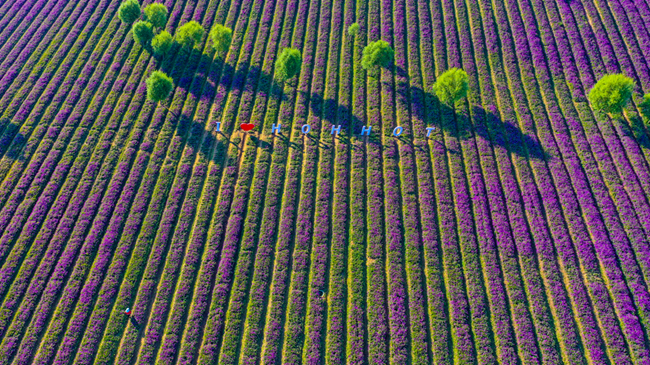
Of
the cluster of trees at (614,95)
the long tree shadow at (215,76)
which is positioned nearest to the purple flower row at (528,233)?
the cluster of trees at (614,95)

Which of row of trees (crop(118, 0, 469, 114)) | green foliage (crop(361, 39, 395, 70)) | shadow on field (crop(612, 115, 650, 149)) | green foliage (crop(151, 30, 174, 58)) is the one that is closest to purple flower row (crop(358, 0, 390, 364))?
green foliage (crop(361, 39, 395, 70))

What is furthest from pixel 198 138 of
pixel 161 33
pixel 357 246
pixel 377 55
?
pixel 377 55

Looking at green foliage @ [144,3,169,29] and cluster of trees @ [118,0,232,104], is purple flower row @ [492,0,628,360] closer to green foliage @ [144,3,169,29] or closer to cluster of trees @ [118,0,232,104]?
cluster of trees @ [118,0,232,104]

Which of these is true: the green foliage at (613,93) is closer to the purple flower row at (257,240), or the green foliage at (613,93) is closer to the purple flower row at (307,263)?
the purple flower row at (307,263)

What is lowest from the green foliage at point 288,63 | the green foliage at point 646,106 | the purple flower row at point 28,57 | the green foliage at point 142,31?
the green foliage at point 646,106

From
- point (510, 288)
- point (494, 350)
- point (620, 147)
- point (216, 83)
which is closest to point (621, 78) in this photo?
point (620, 147)

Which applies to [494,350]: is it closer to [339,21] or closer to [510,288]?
[510,288]
